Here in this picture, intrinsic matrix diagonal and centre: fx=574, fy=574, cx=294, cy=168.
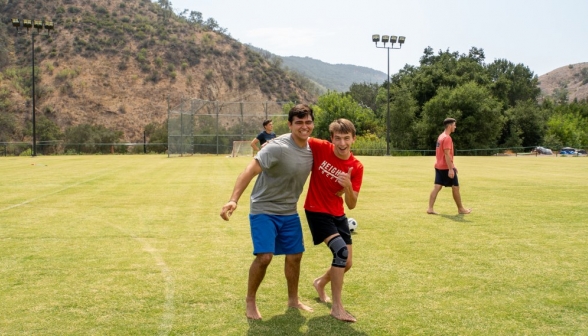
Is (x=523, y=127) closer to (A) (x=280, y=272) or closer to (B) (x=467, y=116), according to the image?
(B) (x=467, y=116)

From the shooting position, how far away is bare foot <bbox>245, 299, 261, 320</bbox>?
4.91 m

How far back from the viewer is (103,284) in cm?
609

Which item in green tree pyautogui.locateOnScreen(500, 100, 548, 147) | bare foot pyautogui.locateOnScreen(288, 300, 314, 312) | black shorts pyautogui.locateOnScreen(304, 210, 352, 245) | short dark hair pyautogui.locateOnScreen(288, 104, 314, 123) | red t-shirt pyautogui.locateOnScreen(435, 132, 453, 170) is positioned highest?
green tree pyautogui.locateOnScreen(500, 100, 548, 147)

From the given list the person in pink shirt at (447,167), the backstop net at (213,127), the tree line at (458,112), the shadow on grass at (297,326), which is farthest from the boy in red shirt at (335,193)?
the tree line at (458,112)

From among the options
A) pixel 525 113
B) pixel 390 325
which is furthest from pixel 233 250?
pixel 525 113

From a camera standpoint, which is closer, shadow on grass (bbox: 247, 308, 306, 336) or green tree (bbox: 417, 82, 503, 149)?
shadow on grass (bbox: 247, 308, 306, 336)

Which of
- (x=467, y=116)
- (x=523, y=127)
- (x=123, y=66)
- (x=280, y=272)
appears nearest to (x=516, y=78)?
(x=523, y=127)

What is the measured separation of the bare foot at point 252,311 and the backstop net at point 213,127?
122 ft

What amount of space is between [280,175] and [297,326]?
4.15 feet

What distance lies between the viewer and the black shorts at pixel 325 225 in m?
5.04

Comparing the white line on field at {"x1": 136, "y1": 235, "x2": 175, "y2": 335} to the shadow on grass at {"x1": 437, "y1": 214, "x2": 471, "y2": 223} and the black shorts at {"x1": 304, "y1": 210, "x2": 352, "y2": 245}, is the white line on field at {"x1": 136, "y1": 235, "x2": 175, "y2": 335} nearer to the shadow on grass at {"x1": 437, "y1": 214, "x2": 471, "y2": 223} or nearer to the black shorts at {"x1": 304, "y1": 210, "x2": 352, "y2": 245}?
the black shorts at {"x1": 304, "y1": 210, "x2": 352, "y2": 245}

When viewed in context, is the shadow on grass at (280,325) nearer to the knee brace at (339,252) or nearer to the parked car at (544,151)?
the knee brace at (339,252)

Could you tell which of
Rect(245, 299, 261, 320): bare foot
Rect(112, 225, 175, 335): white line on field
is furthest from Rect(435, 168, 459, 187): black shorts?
Rect(245, 299, 261, 320): bare foot

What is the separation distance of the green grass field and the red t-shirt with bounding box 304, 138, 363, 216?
97cm
